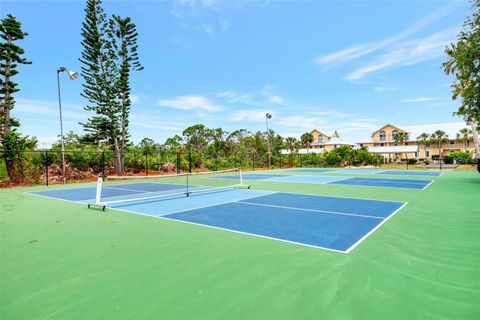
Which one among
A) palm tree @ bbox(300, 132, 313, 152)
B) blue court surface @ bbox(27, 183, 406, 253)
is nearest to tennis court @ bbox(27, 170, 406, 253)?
blue court surface @ bbox(27, 183, 406, 253)

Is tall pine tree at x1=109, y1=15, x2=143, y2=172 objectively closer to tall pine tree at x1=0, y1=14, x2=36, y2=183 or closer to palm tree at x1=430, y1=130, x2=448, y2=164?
tall pine tree at x1=0, y1=14, x2=36, y2=183

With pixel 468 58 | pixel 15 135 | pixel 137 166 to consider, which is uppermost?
pixel 468 58

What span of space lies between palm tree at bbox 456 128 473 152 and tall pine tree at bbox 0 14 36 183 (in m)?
64.3

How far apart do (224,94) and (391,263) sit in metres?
35.3

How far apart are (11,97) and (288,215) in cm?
1888

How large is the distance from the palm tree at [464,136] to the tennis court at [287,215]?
184 ft

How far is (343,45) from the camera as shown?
76.9 ft

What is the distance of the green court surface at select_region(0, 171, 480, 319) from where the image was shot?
2.51 metres

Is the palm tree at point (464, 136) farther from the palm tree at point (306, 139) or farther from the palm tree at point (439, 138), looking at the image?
the palm tree at point (306, 139)

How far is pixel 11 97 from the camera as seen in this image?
16.5 metres

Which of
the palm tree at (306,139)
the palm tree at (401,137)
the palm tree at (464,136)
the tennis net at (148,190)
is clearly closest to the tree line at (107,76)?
the tennis net at (148,190)

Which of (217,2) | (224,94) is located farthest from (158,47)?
(224,94)

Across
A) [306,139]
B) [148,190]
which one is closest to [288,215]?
[148,190]

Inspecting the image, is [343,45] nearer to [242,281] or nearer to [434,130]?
[242,281]
